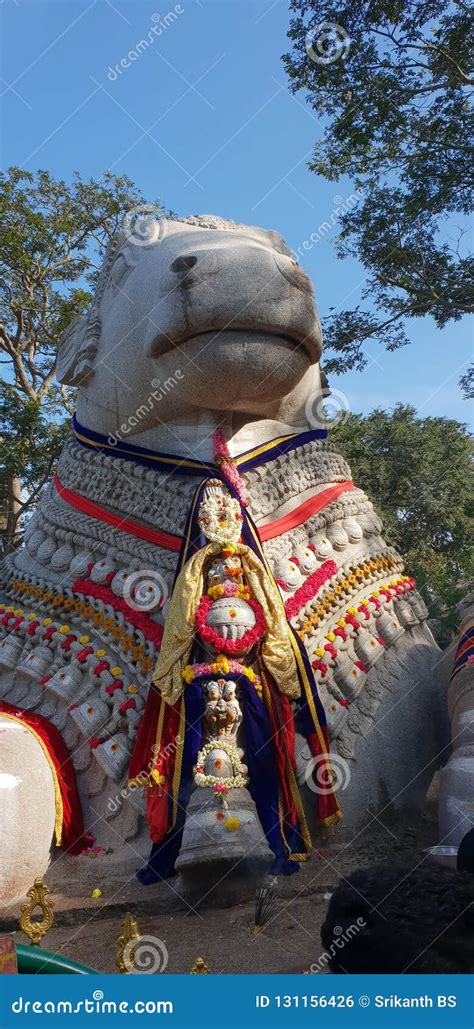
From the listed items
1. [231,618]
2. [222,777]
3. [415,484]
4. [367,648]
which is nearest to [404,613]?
[367,648]

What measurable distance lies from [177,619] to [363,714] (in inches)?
35.3

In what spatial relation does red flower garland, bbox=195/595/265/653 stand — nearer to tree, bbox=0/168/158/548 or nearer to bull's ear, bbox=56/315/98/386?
bull's ear, bbox=56/315/98/386

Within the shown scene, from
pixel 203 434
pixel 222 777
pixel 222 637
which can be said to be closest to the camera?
pixel 222 777

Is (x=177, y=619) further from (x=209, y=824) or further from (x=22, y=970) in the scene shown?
(x=22, y=970)

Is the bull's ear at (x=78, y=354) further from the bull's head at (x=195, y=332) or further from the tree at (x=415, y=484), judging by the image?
the tree at (x=415, y=484)

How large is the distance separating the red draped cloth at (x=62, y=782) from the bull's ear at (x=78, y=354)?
168 centimetres

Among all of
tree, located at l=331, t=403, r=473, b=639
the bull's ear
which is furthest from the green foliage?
the bull's ear

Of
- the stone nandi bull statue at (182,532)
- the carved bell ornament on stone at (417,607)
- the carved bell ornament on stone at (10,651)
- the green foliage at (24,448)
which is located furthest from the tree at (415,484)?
the carved bell ornament on stone at (10,651)

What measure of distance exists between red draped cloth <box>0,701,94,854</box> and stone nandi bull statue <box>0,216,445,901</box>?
46 mm

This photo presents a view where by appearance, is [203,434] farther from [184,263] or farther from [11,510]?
[11,510]

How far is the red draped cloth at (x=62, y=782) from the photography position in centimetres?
353

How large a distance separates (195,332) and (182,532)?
33.5 inches

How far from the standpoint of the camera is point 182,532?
13.1 ft

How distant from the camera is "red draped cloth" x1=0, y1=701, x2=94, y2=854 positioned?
3531mm
